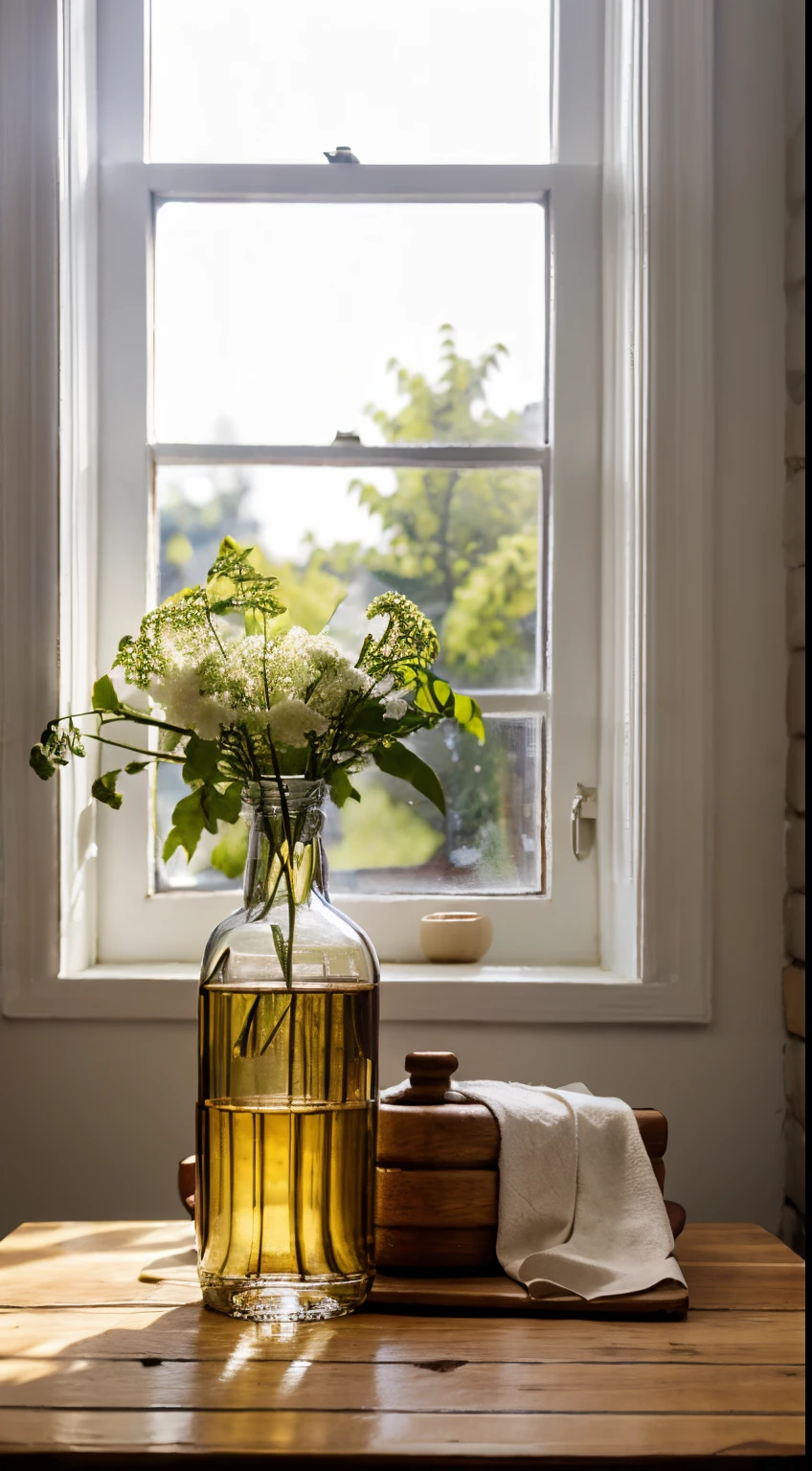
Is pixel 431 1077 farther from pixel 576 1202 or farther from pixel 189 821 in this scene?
pixel 189 821

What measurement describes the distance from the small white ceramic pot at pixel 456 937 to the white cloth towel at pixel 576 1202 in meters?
0.43

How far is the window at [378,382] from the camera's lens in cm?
170

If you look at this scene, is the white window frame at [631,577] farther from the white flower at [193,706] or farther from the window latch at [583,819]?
the white flower at [193,706]

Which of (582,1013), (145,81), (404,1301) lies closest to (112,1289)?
(404,1301)

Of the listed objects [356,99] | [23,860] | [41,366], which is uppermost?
[356,99]

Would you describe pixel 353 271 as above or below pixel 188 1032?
above

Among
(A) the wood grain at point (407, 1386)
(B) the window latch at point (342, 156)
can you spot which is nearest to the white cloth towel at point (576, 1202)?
(A) the wood grain at point (407, 1386)

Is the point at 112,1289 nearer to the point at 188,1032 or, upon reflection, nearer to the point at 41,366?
the point at 188,1032

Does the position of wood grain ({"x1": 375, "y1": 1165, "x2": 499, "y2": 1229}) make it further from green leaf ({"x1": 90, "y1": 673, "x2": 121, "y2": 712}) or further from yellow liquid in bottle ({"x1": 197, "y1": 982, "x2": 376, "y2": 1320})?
green leaf ({"x1": 90, "y1": 673, "x2": 121, "y2": 712})

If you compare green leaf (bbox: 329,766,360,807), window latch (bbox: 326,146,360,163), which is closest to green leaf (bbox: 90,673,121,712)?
green leaf (bbox: 329,766,360,807)

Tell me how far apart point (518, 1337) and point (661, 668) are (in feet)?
2.66

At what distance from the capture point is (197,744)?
1098mm

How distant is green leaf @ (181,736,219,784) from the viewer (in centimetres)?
109

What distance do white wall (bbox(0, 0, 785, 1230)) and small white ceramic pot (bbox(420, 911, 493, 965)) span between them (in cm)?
11
